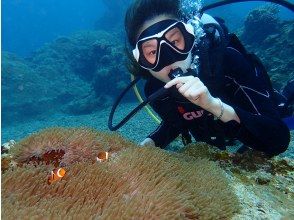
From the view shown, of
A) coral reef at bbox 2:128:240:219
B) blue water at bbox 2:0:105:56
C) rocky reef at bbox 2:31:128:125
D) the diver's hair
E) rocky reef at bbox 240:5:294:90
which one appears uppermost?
blue water at bbox 2:0:105:56

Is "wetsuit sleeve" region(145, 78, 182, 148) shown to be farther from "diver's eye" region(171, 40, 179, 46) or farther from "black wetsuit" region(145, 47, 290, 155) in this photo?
"diver's eye" region(171, 40, 179, 46)

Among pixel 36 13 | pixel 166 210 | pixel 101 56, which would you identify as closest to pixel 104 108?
pixel 101 56

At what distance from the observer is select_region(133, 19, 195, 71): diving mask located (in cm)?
320

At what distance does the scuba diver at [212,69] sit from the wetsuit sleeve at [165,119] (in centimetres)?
10

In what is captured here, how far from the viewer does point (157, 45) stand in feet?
10.6

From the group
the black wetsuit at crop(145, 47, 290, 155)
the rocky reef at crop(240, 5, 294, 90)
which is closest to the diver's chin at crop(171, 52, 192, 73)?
the black wetsuit at crop(145, 47, 290, 155)

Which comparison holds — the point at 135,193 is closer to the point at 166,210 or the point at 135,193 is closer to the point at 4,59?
the point at 166,210

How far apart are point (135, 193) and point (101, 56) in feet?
50.2

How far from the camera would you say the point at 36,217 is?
5.66 ft

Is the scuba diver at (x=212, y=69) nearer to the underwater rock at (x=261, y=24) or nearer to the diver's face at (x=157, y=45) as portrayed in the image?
the diver's face at (x=157, y=45)

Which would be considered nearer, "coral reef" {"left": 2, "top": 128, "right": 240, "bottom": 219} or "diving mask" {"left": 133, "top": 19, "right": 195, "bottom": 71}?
"coral reef" {"left": 2, "top": 128, "right": 240, "bottom": 219}

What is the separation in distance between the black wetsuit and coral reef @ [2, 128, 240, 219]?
0.62m

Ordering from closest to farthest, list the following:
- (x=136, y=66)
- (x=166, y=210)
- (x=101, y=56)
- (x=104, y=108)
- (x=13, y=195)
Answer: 1. (x=166, y=210)
2. (x=13, y=195)
3. (x=136, y=66)
4. (x=104, y=108)
5. (x=101, y=56)

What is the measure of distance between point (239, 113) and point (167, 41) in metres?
1.01
